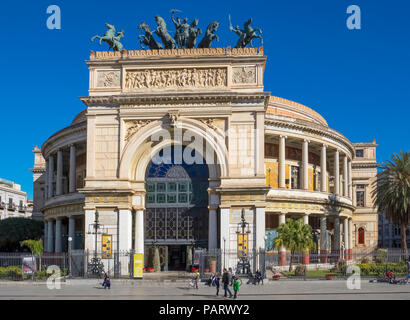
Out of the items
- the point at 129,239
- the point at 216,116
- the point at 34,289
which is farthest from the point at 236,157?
the point at 34,289

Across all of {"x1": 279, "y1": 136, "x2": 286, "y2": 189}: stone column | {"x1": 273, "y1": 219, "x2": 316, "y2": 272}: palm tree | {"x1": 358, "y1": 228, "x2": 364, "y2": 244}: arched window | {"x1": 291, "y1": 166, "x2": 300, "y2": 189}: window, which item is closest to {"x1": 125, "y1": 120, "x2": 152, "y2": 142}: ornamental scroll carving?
{"x1": 273, "y1": 219, "x2": 316, "y2": 272}: palm tree

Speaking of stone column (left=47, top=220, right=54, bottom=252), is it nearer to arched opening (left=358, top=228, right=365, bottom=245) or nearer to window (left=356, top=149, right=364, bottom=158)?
arched opening (left=358, top=228, right=365, bottom=245)

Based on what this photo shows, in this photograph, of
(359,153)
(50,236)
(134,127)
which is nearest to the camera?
(134,127)

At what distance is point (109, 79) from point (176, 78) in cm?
556

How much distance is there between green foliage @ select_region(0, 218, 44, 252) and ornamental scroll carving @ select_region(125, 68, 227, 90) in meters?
34.3

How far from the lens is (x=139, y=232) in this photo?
150ft

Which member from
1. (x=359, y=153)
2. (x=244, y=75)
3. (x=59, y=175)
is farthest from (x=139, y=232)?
(x=359, y=153)

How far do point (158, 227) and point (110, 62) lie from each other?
14379 millimetres

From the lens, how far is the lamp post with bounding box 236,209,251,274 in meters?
41.7

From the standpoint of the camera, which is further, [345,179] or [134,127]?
[345,179]

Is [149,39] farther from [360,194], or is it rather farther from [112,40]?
[360,194]

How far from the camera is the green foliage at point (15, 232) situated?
70375 millimetres

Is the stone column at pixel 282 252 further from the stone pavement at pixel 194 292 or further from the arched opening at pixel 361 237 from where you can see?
the arched opening at pixel 361 237

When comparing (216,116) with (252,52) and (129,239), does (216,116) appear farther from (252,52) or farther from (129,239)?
(129,239)
